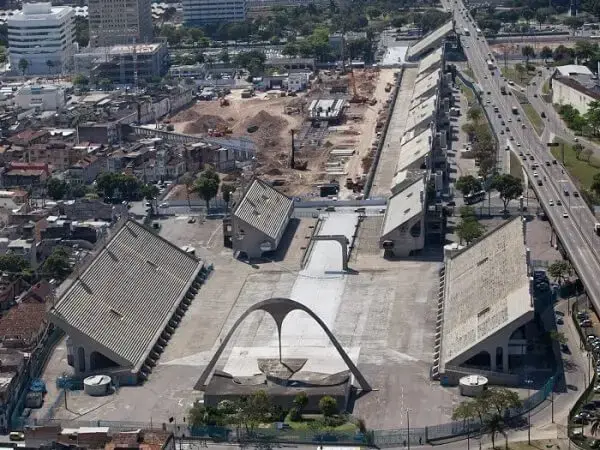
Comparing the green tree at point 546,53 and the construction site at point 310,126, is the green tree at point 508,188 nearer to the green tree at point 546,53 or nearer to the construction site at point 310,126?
the construction site at point 310,126

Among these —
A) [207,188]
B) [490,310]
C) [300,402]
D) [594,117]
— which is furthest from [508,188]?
[300,402]

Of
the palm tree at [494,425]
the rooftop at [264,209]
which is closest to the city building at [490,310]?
the palm tree at [494,425]

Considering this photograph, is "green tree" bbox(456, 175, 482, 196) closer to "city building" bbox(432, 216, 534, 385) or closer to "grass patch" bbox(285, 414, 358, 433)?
"city building" bbox(432, 216, 534, 385)

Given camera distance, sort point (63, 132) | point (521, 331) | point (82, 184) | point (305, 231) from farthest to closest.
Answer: point (63, 132)
point (82, 184)
point (305, 231)
point (521, 331)

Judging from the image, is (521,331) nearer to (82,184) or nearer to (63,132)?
(82,184)

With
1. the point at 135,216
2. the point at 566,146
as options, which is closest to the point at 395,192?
the point at 135,216

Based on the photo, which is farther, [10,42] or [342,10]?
[342,10]
